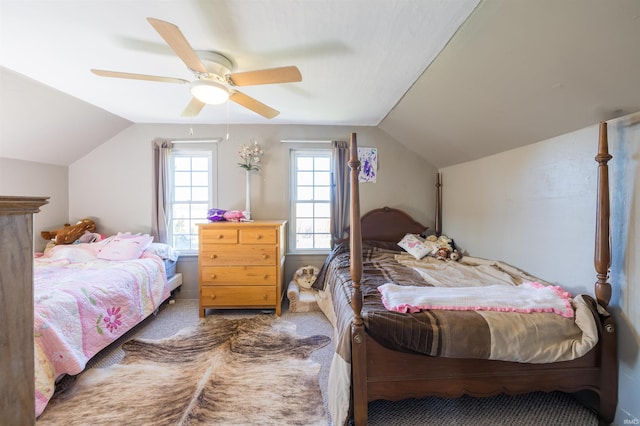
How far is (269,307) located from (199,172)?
199 cm

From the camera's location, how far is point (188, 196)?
343 centimetres

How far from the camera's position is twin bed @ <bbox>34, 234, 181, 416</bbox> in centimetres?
161

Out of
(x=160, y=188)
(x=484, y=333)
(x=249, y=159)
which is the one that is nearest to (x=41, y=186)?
(x=160, y=188)

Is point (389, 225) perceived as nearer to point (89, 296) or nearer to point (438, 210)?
point (438, 210)

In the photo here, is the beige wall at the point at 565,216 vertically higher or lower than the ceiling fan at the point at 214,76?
lower

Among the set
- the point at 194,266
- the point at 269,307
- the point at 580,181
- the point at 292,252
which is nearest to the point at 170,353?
the point at 269,307

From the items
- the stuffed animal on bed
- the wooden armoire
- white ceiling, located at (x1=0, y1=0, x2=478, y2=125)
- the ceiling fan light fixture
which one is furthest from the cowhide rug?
white ceiling, located at (x1=0, y1=0, x2=478, y2=125)

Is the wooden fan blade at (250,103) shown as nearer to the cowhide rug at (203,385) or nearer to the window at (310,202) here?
the window at (310,202)

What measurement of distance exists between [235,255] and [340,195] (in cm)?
146

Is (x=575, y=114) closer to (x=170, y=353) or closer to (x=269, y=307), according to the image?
(x=269, y=307)

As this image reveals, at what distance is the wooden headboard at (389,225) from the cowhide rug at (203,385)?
1.55 metres

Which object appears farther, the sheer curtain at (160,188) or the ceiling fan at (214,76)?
the sheer curtain at (160,188)

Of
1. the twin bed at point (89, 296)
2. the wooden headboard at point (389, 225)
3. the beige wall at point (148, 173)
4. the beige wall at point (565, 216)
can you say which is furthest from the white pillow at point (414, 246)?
the twin bed at point (89, 296)

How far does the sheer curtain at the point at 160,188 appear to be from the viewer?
128 inches
